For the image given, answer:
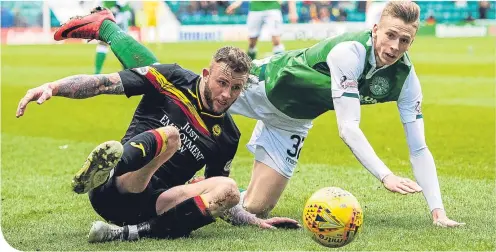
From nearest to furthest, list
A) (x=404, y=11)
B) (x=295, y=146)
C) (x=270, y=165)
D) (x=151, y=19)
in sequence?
1. (x=404, y=11)
2. (x=270, y=165)
3. (x=295, y=146)
4. (x=151, y=19)

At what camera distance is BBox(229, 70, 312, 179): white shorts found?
25.4 feet

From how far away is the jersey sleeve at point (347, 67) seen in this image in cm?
652

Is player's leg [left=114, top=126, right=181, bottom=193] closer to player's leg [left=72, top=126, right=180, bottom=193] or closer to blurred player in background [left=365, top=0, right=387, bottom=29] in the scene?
player's leg [left=72, top=126, right=180, bottom=193]

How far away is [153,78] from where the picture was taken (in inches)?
256

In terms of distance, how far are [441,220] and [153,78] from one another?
7.96ft

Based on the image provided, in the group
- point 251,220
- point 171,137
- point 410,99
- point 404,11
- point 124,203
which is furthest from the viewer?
point 410,99

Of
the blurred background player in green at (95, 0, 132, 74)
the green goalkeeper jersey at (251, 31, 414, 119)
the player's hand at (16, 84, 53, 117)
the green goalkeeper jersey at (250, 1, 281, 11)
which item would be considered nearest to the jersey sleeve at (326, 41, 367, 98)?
the green goalkeeper jersey at (251, 31, 414, 119)

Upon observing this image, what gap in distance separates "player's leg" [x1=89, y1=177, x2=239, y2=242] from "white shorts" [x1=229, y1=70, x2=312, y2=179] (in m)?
1.51

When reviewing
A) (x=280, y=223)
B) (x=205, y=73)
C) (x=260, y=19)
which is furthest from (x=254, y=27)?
(x=205, y=73)

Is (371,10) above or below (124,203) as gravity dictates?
below

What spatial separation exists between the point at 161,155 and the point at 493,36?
3937 cm

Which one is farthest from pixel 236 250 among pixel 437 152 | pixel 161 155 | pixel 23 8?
pixel 23 8

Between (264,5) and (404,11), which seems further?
(264,5)

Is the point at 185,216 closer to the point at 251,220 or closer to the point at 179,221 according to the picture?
the point at 179,221
